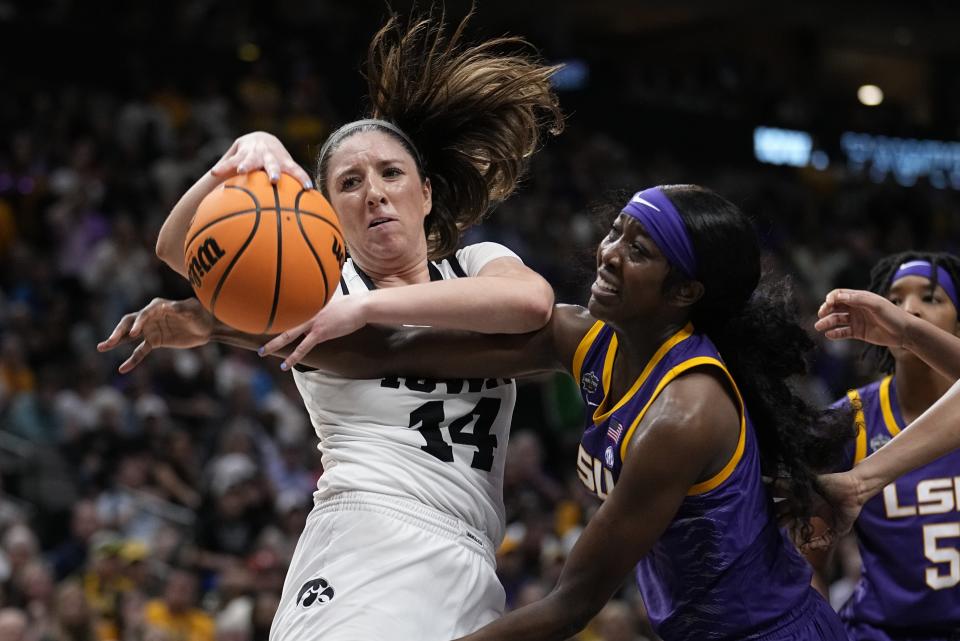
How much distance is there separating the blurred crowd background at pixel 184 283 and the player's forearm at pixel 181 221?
107 centimetres

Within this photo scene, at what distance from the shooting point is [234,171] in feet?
10.7

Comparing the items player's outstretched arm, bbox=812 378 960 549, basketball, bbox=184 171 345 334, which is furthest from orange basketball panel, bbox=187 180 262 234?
player's outstretched arm, bbox=812 378 960 549

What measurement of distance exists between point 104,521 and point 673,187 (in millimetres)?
6794

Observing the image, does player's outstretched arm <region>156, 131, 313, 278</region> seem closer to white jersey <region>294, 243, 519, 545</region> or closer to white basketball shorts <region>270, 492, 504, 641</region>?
white jersey <region>294, 243, 519, 545</region>

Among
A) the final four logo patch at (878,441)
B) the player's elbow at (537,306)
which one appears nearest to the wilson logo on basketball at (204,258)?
the player's elbow at (537,306)

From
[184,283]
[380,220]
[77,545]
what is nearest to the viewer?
[380,220]

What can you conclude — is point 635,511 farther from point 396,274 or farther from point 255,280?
point 396,274

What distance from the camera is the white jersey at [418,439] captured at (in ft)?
11.2

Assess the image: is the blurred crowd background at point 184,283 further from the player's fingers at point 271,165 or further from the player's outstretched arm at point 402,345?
the player's fingers at point 271,165

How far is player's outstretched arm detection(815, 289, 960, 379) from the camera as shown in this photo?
3.33 meters

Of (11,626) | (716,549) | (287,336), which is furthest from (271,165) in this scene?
(11,626)

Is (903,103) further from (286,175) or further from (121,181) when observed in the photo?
(286,175)

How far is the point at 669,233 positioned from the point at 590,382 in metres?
0.52

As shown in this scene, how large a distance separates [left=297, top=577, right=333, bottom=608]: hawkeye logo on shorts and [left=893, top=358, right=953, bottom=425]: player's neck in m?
1.91
